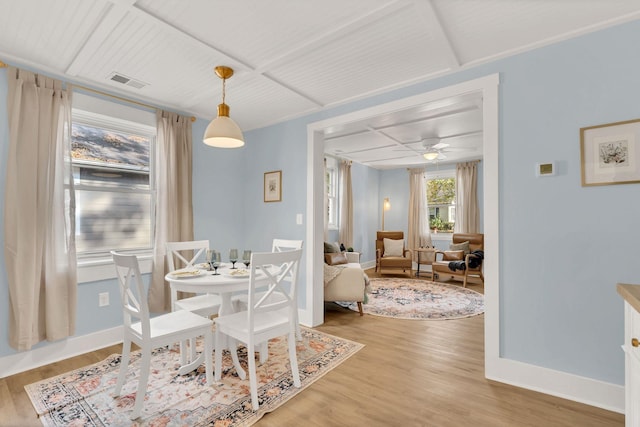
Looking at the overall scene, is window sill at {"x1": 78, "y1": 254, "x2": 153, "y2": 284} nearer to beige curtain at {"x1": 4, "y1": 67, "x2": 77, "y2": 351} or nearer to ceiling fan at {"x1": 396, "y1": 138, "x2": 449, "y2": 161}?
beige curtain at {"x1": 4, "y1": 67, "x2": 77, "y2": 351}

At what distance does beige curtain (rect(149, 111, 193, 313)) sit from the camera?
3.31 metres

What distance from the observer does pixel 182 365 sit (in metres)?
2.42

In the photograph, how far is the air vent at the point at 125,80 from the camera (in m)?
2.73

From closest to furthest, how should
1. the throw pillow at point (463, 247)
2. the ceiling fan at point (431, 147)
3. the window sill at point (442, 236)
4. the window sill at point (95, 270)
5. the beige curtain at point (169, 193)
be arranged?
the window sill at point (95, 270) < the beige curtain at point (169, 193) < the ceiling fan at point (431, 147) < the throw pillow at point (463, 247) < the window sill at point (442, 236)

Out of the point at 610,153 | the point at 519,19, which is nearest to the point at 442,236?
the point at 610,153

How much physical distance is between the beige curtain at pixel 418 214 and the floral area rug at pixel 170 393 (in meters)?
5.21

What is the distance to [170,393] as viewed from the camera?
2.11 metres

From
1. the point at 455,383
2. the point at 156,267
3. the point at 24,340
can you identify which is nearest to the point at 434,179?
the point at 455,383

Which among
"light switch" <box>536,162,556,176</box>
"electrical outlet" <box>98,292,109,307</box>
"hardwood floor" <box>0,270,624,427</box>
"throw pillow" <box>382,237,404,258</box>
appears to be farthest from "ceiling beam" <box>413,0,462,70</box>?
"throw pillow" <box>382,237,404,258</box>

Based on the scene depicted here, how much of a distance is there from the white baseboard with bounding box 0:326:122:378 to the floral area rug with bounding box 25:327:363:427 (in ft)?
1.22

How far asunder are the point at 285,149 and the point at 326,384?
2.73 meters

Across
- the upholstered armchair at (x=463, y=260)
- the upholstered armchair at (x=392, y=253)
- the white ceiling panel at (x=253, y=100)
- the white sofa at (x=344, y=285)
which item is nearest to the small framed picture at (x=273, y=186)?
the white ceiling panel at (x=253, y=100)

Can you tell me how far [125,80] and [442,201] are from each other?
689 centimetres

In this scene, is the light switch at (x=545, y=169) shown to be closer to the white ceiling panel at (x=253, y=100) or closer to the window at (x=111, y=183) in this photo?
the white ceiling panel at (x=253, y=100)
